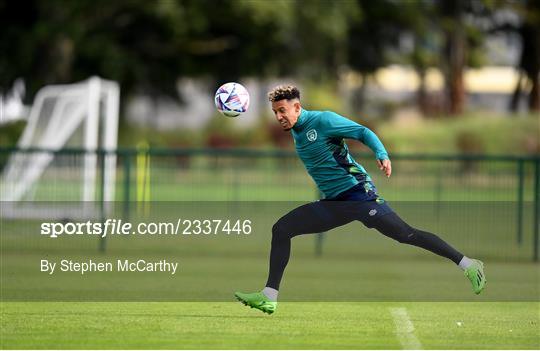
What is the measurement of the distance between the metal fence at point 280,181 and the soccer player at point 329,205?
8166mm

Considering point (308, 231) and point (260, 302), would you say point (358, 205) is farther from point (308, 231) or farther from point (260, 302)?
point (260, 302)

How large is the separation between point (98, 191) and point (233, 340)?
10.1m

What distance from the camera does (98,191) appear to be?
20.1 meters

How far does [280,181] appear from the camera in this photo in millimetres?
22016

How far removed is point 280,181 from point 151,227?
3.19 metres

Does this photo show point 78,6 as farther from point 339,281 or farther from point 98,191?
point 339,281

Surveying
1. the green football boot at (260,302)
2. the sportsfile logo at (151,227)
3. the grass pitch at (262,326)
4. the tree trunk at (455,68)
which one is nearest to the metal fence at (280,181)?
the sportsfile logo at (151,227)

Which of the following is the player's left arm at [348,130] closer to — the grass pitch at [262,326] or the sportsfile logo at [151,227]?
the grass pitch at [262,326]

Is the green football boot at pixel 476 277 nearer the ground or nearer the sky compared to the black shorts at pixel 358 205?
nearer the ground

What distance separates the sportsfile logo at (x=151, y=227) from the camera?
751 inches

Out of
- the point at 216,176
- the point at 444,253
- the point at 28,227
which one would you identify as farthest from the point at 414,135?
the point at 444,253

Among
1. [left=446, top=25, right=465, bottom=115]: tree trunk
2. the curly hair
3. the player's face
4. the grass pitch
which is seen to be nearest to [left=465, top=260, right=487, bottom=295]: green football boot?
the grass pitch

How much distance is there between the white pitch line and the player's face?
215 centimetres

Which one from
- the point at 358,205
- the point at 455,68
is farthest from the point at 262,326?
the point at 455,68
